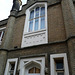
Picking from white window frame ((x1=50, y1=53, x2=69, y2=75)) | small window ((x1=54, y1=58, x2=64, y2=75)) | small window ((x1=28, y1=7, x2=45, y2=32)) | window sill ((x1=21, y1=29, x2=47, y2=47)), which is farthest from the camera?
small window ((x1=28, y1=7, x2=45, y2=32))

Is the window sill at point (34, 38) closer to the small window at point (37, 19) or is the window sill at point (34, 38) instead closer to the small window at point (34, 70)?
the small window at point (37, 19)

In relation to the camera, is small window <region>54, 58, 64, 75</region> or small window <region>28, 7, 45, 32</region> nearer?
small window <region>54, 58, 64, 75</region>

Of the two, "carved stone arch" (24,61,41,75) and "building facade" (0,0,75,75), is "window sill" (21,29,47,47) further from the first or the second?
"carved stone arch" (24,61,41,75)

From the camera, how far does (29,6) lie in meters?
8.70

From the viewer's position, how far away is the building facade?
192 inches

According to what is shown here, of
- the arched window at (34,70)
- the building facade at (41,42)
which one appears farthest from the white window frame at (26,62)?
the arched window at (34,70)

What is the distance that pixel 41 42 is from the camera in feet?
19.6

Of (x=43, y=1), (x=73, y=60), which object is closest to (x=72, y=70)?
(x=73, y=60)

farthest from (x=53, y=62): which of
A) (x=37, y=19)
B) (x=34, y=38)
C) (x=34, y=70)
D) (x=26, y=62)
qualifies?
(x=37, y=19)

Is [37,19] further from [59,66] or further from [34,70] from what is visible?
[59,66]

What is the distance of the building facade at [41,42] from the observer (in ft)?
16.0

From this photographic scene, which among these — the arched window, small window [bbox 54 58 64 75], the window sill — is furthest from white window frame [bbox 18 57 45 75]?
the window sill

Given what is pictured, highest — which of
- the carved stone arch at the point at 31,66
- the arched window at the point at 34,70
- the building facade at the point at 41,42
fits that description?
the building facade at the point at 41,42

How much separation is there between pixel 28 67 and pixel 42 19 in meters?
3.98
